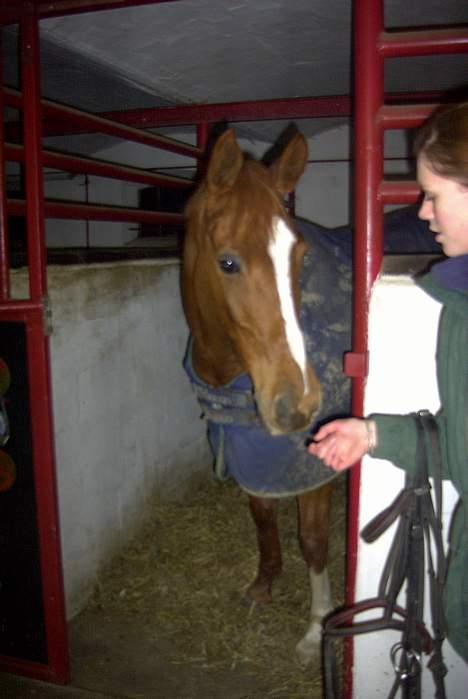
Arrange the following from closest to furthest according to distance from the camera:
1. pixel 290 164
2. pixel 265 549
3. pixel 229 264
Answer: pixel 229 264, pixel 290 164, pixel 265 549

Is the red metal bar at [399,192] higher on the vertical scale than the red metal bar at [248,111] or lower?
lower

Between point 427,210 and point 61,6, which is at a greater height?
point 61,6

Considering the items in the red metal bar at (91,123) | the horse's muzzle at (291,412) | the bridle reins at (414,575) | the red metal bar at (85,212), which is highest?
the red metal bar at (91,123)

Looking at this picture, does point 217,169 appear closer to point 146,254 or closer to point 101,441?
point 101,441

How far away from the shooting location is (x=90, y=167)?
232 cm

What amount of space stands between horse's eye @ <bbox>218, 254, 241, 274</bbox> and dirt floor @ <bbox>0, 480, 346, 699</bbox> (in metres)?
1.53

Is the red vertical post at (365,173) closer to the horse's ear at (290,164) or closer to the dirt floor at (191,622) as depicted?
the horse's ear at (290,164)

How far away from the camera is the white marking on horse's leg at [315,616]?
2.25 meters

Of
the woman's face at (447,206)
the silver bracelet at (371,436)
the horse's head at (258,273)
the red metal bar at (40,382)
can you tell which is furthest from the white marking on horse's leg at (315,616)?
the woman's face at (447,206)

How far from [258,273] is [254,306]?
10cm

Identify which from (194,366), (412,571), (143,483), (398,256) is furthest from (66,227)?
(412,571)

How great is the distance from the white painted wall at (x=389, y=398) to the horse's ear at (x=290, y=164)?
2.53 feet

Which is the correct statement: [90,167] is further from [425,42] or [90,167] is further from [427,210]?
[427,210]

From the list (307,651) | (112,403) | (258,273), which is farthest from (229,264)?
(307,651)
